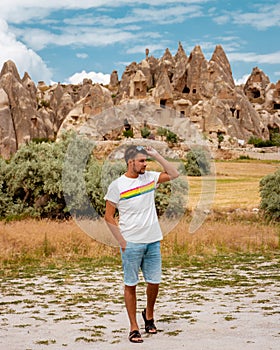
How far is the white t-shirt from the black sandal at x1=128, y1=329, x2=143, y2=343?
2.61 ft

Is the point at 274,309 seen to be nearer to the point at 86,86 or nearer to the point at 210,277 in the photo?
the point at 210,277

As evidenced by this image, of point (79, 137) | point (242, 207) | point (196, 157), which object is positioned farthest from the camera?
point (196, 157)

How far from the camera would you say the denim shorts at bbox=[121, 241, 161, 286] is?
5316 millimetres

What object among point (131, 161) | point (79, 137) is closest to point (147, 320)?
point (131, 161)

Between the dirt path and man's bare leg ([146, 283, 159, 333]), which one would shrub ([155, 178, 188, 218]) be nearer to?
the dirt path

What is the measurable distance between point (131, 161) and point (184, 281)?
3.90 m

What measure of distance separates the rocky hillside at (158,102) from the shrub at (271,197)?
17.9 m

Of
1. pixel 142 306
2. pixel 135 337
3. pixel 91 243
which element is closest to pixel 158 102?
pixel 91 243

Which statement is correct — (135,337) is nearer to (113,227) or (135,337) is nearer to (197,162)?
(113,227)

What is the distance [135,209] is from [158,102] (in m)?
70.4

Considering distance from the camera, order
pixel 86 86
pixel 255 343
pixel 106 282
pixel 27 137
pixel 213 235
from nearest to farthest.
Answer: pixel 255 343
pixel 106 282
pixel 213 235
pixel 27 137
pixel 86 86

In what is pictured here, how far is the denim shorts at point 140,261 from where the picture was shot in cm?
532

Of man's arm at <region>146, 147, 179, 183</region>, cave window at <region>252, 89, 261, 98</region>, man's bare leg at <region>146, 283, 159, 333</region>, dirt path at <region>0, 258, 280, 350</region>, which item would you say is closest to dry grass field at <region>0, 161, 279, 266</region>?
dirt path at <region>0, 258, 280, 350</region>

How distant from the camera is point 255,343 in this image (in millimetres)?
4887
